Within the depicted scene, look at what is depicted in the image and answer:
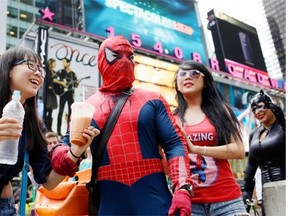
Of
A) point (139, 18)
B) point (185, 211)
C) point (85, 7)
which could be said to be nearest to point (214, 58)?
point (139, 18)

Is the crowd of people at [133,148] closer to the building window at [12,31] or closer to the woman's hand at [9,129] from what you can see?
the woman's hand at [9,129]

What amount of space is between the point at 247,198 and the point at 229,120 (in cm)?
124

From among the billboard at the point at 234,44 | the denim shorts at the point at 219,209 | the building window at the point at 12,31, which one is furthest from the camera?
the building window at the point at 12,31

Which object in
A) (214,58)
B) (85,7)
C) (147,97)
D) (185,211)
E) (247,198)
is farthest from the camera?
(214,58)

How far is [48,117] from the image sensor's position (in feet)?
52.6

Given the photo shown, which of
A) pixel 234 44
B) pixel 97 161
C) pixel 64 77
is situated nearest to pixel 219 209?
pixel 97 161

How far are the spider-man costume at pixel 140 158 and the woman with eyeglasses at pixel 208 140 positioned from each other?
1.12 ft

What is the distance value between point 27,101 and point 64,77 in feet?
49.7

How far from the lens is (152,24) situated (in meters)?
26.8

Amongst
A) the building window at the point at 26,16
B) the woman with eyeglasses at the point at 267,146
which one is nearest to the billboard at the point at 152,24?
the woman with eyeglasses at the point at 267,146

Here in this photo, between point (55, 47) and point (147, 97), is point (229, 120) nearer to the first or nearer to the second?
point (147, 97)

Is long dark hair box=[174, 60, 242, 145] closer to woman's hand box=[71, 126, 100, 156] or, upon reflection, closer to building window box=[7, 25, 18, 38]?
woman's hand box=[71, 126, 100, 156]

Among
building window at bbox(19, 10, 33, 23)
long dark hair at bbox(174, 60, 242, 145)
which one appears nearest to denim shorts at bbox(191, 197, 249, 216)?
long dark hair at bbox(174, 60, 242, 145)

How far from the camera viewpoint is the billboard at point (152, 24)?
75.4ft
